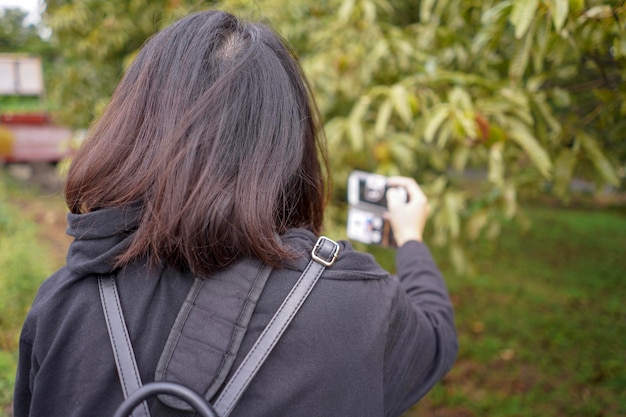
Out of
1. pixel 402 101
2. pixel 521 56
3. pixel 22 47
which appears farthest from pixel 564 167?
pixel 22 47

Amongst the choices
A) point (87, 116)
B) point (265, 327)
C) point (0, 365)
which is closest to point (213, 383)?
point (265, 327)

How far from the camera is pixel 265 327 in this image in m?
0.83

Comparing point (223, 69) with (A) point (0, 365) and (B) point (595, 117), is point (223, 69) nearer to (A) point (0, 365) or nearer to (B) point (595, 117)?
(B) point (595, 117)

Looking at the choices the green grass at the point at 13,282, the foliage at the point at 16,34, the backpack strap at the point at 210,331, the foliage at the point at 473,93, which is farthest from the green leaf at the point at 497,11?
the foliage at the point at 16,34

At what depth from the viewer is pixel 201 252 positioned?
83 cm

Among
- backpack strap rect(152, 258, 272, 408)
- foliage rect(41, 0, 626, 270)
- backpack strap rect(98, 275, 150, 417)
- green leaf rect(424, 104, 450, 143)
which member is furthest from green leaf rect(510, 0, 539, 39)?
backpack strap rect(98, 275, 150, 417)

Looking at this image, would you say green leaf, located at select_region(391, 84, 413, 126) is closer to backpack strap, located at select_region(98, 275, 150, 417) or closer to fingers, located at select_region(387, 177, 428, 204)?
fingers, located at select_region(387, 177, 428, 204)

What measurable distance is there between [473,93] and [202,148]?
56.9 inches

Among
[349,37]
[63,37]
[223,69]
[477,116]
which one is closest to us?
[223,69]

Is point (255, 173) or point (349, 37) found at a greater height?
point (349, 37)

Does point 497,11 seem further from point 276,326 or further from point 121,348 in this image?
point 121,348

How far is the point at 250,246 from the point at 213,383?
0.20m

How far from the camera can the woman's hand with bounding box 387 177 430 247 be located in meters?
1.35

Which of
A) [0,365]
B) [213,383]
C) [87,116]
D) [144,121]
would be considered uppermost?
[144,121]
